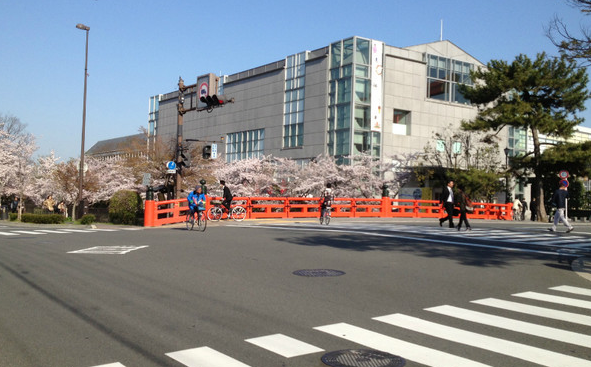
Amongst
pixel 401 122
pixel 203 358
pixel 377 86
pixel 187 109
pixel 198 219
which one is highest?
pixel 377 86

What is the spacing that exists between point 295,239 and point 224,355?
436 inches

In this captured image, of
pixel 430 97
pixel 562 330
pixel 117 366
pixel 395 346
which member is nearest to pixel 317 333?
pixel 395 346

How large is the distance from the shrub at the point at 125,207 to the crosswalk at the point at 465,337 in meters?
23.3

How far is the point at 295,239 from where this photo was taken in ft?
52.4

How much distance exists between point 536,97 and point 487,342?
3737cm

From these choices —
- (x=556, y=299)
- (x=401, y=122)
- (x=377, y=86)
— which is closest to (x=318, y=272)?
(x=556, y=299)

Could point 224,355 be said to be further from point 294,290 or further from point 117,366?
point 294,290

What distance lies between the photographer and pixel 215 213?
2522 centimetres

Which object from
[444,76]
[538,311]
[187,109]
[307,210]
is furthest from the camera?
[444,76]

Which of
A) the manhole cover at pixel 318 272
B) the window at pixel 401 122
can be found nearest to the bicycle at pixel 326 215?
the manhole cover at pixel 318 272

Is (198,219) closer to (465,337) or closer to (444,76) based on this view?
(465,337)

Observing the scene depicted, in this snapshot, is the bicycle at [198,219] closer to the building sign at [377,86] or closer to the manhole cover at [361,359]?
the manhole cover at [361,359]

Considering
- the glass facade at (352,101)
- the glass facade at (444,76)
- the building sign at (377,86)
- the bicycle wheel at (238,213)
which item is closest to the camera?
the bicycle wheel at (238,213)

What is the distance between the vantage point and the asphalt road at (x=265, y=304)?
5012 millimetres
